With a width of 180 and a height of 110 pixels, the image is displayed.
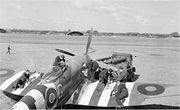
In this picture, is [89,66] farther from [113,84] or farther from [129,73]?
[129,73]

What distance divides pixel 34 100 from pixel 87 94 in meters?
2.83

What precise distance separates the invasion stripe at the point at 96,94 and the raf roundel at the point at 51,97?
1.68 meters

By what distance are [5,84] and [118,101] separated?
5.43 meters

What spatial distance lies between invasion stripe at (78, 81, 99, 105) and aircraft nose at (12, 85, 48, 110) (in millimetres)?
1947

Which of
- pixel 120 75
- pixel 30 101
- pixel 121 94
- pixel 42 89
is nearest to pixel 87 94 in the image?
pixel 121 94

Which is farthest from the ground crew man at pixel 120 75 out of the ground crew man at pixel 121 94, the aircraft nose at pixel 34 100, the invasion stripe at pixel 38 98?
the invasion stripe at pixel 38 98

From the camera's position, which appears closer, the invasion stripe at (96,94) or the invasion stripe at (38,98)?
the invasion stripe at (38,98)

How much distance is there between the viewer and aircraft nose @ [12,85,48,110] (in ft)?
21.1

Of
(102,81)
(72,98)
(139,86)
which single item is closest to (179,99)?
(139,86)

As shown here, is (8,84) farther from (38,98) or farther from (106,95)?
(106,95)

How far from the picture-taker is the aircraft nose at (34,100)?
21.1 feet

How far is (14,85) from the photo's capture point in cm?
1007

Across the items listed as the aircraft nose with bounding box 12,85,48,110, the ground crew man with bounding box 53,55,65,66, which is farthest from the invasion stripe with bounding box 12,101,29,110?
the ground crew man with bounding box 53,55,65,66

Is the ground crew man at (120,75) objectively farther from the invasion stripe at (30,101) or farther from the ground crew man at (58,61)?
the invasion stripe at (30,101)
